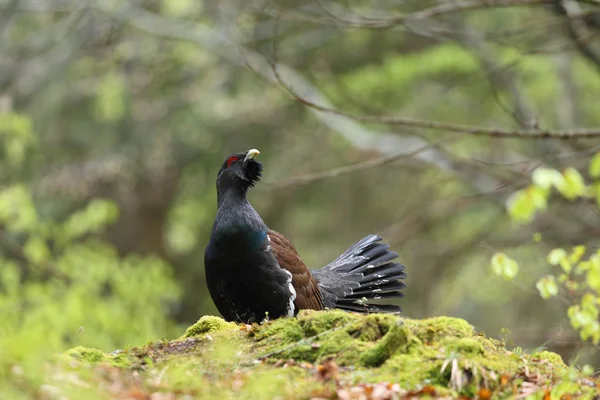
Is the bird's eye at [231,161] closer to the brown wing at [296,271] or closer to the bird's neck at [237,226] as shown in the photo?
the bird's neck at [237,226]

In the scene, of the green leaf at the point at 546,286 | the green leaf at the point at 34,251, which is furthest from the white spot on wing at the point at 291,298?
the green leaf at the point at 34,251

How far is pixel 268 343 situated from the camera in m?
4.71

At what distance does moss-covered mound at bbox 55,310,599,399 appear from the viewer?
387 centimetres

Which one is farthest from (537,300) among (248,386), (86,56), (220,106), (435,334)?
(248,386)

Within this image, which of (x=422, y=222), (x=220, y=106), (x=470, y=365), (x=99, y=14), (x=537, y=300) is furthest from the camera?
(x=537, y=300)

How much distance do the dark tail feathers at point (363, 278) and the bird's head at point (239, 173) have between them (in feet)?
4.40

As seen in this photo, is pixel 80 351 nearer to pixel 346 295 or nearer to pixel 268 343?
pixel 268 343

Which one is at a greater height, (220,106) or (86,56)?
(86,56)

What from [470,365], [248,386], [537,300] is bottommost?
[537,300]

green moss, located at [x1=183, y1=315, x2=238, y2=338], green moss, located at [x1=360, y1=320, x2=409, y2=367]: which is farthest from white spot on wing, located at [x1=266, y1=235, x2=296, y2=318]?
green moss, located at [x1=360, y1=320, x2=409, y2=367]

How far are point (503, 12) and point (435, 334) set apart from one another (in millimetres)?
11527

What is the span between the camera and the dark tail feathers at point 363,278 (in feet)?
25.5

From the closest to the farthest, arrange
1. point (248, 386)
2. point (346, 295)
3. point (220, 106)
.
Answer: point (248, 386)
point (346, 295)
point (220, 106)

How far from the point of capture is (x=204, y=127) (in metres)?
14.6
